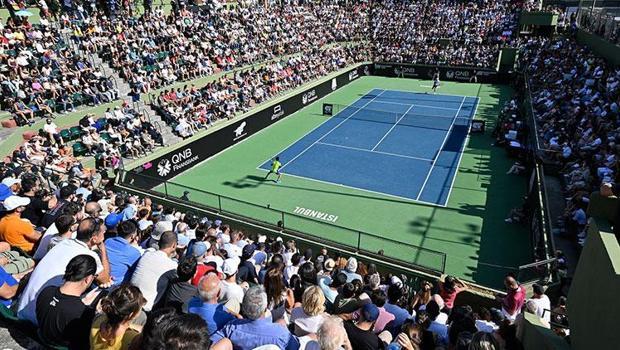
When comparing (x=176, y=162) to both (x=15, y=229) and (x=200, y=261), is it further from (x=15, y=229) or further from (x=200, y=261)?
(x=200, y=261)

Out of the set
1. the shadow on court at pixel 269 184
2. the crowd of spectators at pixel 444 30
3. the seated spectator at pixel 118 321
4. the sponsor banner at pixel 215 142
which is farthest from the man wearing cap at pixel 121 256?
the crowd of spectators at pixel 444 30

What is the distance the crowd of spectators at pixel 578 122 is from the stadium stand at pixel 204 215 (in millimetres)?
95

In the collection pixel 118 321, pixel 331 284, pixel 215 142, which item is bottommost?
pixel 215 142

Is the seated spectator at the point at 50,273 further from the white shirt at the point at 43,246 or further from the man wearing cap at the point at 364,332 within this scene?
the man wearing cap at the point at 364,332

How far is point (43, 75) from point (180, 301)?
19048 millimetres

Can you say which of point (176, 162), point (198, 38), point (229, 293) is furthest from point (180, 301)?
point (198, 38)

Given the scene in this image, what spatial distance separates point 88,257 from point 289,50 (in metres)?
35.2

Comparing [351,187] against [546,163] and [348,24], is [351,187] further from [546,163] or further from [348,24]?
[348,24]

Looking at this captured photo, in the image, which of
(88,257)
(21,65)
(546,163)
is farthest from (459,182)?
(21,65)

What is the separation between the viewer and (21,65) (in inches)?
746

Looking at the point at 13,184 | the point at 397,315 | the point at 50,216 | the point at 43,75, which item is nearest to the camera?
the point at 397,315

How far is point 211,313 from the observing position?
15.1 feet

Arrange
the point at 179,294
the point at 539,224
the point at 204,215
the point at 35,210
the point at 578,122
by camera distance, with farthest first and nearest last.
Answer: the point at 578,122 → the point at 204,215 → the point at 539,224 → the point at 35,210 → the point at 179,294

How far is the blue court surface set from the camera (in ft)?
63.4
